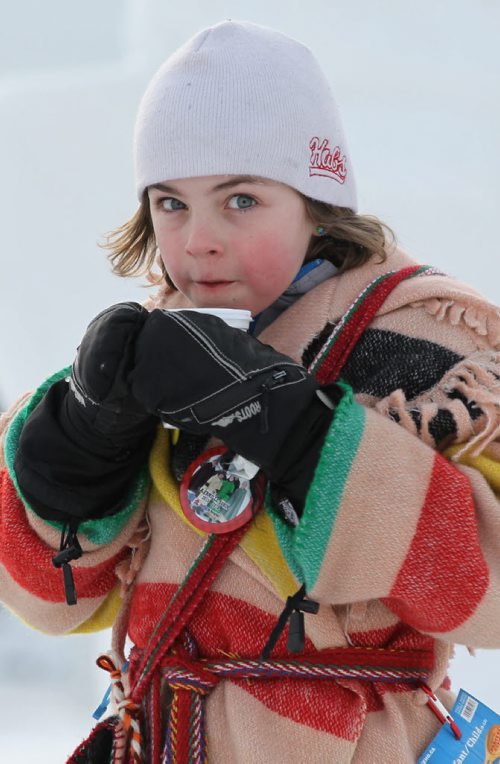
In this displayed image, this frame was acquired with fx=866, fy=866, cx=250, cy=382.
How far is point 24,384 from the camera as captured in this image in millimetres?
2225

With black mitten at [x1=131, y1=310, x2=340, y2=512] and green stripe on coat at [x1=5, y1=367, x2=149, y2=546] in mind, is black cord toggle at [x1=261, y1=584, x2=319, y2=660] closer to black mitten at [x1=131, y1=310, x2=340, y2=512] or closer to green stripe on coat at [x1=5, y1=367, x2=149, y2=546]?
black mitten at [x1=131, y1=310, x2=340, y2=512]

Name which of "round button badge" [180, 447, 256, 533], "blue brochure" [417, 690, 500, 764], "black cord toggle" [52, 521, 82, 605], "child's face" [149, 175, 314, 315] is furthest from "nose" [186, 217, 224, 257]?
"blue brochure" [417, 690, 500, 764]

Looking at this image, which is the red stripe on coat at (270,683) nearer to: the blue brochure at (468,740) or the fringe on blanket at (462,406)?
the blue brochure at (468,740)

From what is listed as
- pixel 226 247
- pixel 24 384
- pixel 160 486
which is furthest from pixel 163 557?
pixel 24 384

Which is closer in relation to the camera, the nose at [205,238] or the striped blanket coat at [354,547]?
the striped blanket coat at [354,547]

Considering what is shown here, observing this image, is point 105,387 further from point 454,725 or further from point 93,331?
point 454,725

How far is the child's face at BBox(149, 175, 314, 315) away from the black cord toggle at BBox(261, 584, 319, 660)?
33 centimetres

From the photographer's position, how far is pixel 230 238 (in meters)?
0.91

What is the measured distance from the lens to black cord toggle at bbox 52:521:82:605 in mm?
888

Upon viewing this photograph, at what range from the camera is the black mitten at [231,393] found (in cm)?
76

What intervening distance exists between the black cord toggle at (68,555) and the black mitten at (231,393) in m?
0.20

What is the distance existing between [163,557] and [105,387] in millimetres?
242

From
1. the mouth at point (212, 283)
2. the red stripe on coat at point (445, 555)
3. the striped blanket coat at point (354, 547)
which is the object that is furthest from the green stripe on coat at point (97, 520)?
the red stripe on coat at point (445, 555)

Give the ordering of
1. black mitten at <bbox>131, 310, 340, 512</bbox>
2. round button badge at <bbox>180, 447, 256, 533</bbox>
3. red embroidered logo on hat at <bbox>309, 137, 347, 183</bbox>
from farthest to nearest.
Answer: red embroidered logo on hat at <bbox>309, 137, 347, 183</bbox> → round button badge at <bbox>180, 447, 256, 533</bbox> → black mitten at <bbox>131, 310, 340, 512</bbox>
